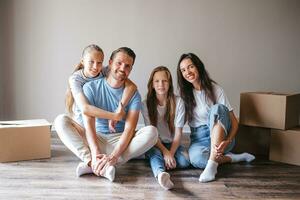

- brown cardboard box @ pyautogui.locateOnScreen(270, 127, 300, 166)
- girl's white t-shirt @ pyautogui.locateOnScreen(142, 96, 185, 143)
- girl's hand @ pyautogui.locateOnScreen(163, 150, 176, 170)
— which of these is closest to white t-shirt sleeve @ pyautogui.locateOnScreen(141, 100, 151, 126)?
girl's white t-shirt @ pyautogui.locateOnScreen(142, 96, 185, 143)

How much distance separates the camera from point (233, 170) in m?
2.07

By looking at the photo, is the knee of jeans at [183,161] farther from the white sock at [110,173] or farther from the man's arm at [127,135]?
the white sock at [110,173]

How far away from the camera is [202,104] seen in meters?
2.19

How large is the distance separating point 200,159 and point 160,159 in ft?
0.84

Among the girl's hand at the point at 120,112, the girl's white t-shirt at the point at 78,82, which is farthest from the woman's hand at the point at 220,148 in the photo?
the girl's white t-shirt at the point at 78,82

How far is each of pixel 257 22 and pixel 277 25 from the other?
19 cm

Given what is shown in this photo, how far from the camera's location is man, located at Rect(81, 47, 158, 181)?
188 cm

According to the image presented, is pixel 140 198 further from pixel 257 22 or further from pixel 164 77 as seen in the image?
pixel 257 22

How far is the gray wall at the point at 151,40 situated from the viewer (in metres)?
3.01

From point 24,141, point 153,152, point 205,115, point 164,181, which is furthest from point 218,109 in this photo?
point 24,141

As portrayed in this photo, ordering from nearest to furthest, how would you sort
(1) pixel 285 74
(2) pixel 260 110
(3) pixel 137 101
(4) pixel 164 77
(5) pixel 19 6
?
(3) pixel 137 101 → (4) pixel 164 77 → (2) pixel 260 110 → (5) pixel 19 6 → (1) pixel 285 74

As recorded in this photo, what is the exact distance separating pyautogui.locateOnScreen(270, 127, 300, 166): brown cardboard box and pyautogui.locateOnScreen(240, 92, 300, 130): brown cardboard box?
2.1 inches

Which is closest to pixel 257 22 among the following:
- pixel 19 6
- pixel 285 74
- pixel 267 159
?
pixel 285 74

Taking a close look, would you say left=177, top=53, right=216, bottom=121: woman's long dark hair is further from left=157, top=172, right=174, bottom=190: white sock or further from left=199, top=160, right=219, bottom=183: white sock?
left=157, top=172, right=174, bottom=190: white sock
